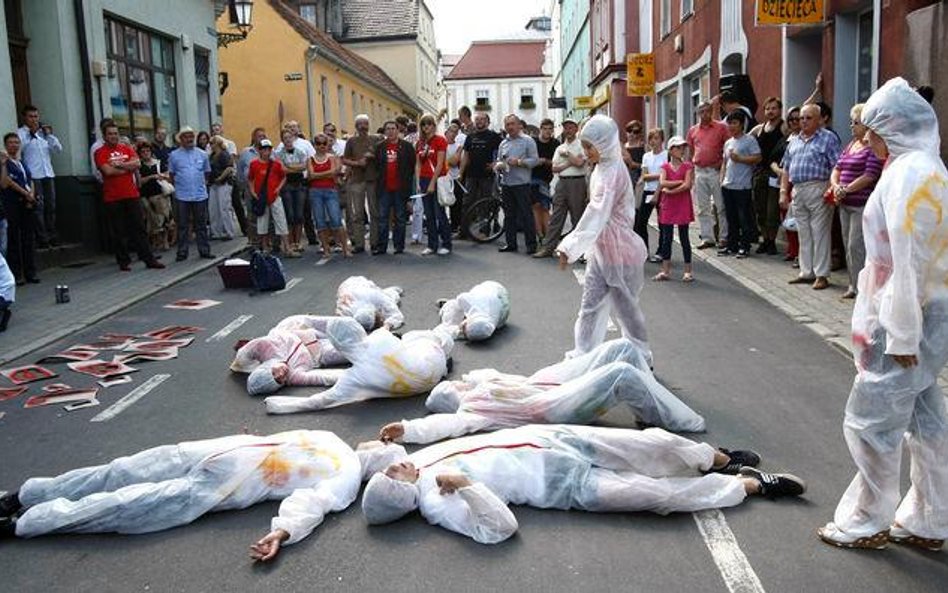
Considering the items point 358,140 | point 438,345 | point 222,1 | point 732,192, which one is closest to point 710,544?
point 438,345

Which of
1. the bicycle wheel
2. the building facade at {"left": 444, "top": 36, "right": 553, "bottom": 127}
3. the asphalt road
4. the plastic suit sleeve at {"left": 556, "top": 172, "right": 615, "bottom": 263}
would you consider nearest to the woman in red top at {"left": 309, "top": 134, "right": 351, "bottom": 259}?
the bicycle wheel

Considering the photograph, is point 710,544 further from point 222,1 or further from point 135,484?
point 222,1

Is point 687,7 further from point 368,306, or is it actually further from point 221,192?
point 368,306

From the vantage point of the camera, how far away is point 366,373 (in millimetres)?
6223

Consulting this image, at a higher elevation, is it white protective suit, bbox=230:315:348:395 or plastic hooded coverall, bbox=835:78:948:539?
plastic hooded coverall, bbox=835:78:948:539

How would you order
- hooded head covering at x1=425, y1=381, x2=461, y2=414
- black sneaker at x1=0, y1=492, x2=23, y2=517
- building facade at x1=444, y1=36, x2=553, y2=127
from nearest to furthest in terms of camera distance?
black sneaker at x1=0, y1=492, x2=23, y2=517 → hooded head covering at x1=425, y1=381, x2=461, y2=414 → building facade at x1=444, y1=36, x2=553, y2=127

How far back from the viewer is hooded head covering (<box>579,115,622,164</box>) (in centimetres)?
693

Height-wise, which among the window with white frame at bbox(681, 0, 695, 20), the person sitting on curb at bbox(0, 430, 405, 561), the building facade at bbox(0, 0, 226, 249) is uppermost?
the window with white frame at bbox(681, 0, 695, 20)

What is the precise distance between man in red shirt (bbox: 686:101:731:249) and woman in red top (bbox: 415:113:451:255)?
13.0 ft

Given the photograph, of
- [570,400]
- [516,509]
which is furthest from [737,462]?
[516,509]

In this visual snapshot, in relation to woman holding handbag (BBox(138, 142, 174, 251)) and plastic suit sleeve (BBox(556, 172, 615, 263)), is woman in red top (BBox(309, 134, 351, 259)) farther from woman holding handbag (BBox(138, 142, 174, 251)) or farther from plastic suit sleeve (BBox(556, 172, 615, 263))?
plastic suit sleeve (BBox(556, 172, 615, 263))

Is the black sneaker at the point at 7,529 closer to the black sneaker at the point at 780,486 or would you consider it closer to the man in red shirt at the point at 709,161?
the black sneaker at the point at 780,486

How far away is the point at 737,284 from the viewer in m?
11.2

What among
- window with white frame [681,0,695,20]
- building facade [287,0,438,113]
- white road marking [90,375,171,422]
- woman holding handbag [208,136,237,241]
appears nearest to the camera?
white road marking [90,375,171,422]
